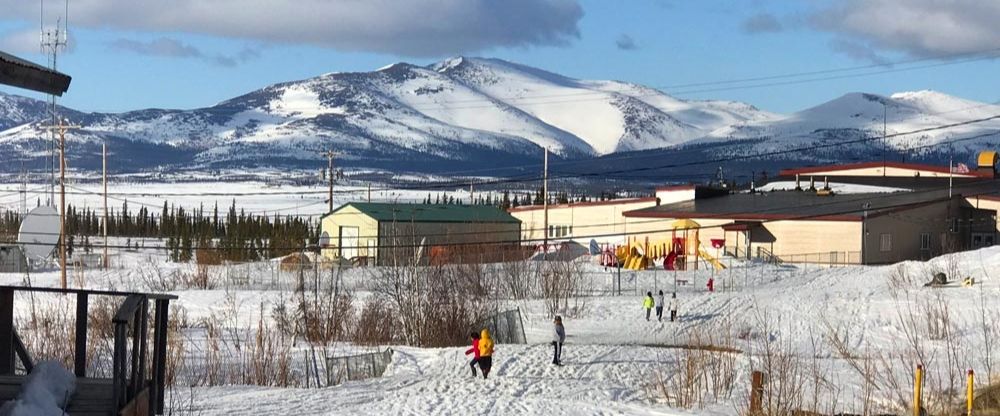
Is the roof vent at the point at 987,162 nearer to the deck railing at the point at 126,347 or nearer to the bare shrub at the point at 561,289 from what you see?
the bare shrub at the point at 561,289

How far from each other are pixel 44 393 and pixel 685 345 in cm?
2759

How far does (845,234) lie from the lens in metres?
66.8

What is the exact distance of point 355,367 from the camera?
108 ft

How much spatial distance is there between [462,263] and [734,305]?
1138 cm

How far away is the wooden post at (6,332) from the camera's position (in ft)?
41.5

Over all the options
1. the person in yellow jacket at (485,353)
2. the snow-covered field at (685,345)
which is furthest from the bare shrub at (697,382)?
the person in yellow jacket at (485,353)

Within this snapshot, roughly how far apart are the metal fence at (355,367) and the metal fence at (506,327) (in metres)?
8.66

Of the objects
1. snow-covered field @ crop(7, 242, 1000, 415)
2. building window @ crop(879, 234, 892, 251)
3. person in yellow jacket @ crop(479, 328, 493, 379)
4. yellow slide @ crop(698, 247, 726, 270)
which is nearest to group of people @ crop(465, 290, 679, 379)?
person in yellow jacket @ crop(479, 328, 493, 379)

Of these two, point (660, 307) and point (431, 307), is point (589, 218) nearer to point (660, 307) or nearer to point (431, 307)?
point (660, 307)

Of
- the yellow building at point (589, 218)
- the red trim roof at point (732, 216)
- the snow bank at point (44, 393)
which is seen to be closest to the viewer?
the snow bank at point (44, 393)

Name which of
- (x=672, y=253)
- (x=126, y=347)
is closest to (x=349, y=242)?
(x=672, y=253)

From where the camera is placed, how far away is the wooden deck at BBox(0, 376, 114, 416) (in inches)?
439

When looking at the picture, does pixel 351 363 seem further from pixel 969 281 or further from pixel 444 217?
pixel 444 217

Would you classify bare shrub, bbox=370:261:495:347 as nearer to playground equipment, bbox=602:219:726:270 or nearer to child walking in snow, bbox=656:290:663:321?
child walking in snow, bbox=656:290:663:321
